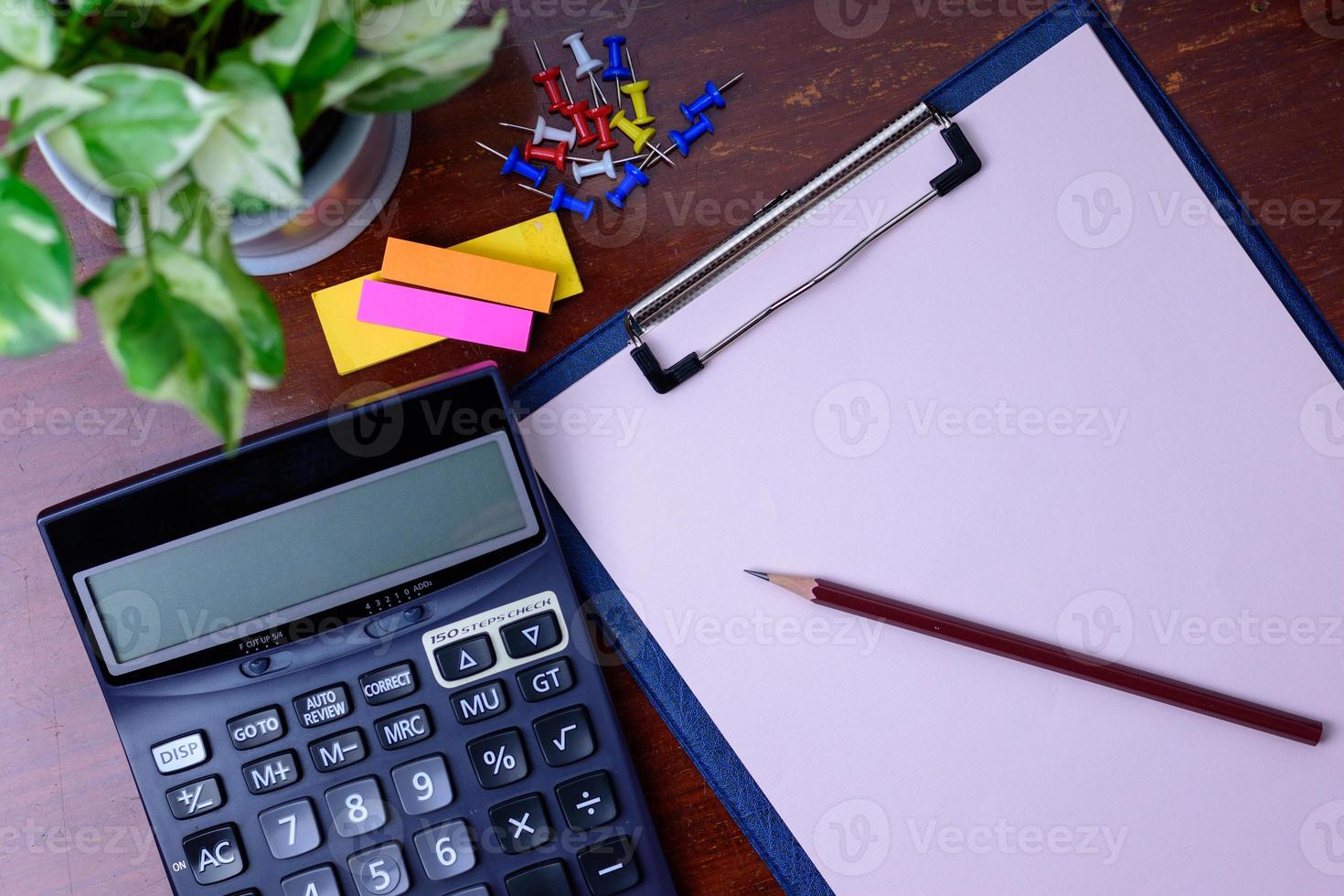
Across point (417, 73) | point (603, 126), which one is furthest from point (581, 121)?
point (417, 73)

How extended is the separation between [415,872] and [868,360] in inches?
14.6

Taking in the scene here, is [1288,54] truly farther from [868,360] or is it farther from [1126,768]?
[1126,768]

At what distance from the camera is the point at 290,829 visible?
1.60ft

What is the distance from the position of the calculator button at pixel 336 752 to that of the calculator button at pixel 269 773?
1 cm

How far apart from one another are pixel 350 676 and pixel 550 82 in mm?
342

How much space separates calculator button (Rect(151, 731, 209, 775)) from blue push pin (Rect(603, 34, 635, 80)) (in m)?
0.42

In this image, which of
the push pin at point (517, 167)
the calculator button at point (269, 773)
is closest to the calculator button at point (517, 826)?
the calculator button at point (269, 773)

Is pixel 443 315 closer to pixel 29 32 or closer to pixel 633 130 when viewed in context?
pixel 633 130

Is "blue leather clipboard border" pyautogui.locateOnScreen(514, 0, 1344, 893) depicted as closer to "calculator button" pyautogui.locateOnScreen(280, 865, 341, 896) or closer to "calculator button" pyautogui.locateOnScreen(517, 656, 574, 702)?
"calculator button" pyautogui.locateOnScreen(517, 656, 574, 702)

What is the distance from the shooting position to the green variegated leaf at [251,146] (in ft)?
0.90

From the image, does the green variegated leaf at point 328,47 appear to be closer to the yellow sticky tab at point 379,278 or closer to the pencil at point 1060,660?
the yellow sticky tab at point 379,278

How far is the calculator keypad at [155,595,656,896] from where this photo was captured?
1.60ft

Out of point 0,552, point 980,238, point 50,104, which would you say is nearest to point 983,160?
point 980,238

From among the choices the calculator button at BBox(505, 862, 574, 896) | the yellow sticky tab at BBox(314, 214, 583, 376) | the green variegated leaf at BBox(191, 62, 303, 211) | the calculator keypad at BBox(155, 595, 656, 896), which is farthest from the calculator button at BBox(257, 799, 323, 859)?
the green variegated leaf at BBox(191, 62, 303, 211)
